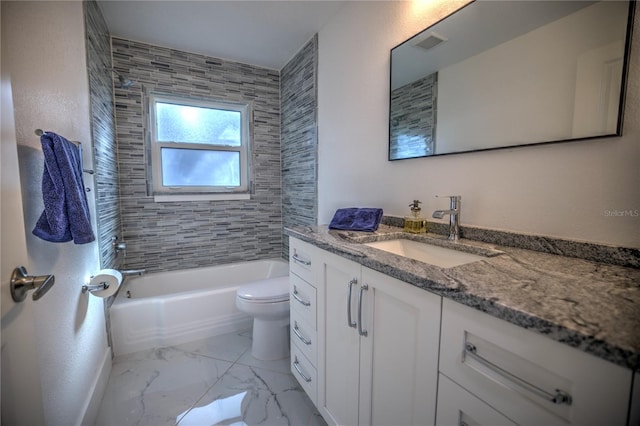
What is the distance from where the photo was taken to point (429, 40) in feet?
4.13

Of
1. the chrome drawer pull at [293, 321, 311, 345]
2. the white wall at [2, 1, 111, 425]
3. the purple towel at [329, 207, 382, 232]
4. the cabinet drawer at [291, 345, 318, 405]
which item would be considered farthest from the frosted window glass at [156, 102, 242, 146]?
the cabinet drawer at [291, 345, 318, 405]

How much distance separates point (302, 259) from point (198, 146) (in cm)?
184

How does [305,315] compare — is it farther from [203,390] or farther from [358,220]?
[203,390]

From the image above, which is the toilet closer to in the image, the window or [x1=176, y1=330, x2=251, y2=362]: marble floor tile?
[x1=176, y1=330, x2=251, y2=362]: marble floor tile

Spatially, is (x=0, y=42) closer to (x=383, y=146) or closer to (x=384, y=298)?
(x=384, y=298)

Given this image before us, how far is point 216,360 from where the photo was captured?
177 centimetres

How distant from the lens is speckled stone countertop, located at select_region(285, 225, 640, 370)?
40 cm

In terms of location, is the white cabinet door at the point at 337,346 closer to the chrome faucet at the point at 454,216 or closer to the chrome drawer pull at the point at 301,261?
the chrome drawer pull at the point at 301,261

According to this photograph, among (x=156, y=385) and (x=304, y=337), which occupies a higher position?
(x=304, y=337)

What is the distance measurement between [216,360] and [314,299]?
3.49 ft

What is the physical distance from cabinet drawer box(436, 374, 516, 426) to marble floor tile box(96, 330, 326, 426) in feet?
2.95

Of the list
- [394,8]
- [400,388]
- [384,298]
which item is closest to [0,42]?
[384,298]

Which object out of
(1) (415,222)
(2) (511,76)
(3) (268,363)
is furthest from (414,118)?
(3) (268,363)

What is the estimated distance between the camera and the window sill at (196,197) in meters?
2.38
